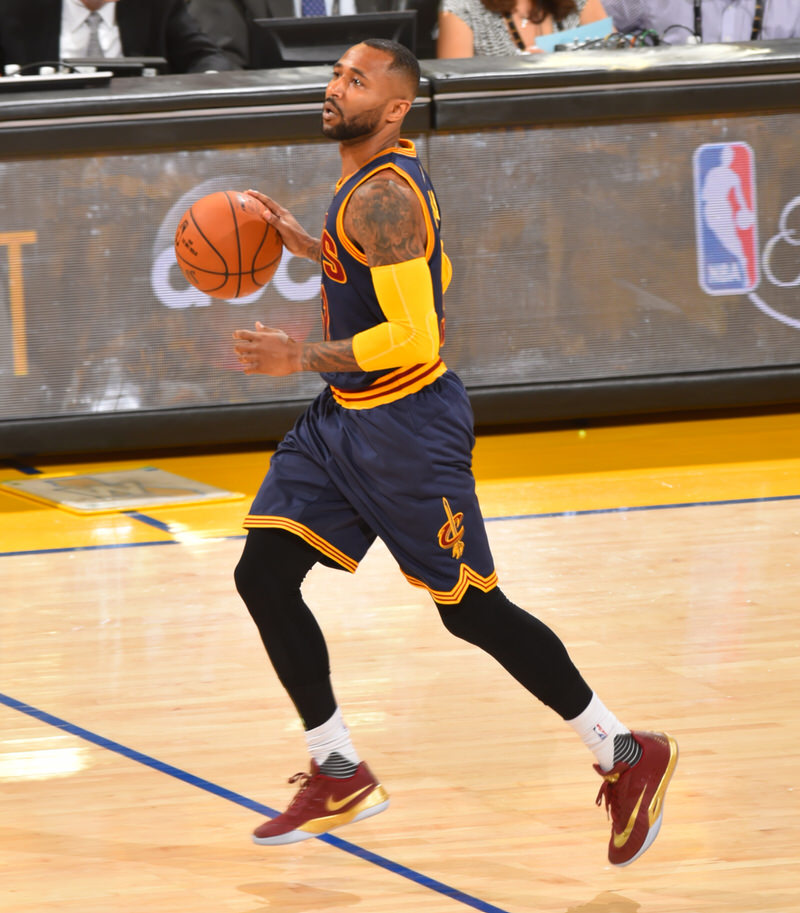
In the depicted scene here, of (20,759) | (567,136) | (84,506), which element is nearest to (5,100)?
(84,506)

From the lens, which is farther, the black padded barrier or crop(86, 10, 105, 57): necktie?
crop(86, 10, 105, 57): necktie

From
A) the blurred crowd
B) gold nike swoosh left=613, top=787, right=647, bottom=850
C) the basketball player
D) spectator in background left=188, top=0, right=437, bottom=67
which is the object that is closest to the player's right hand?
the basketball player

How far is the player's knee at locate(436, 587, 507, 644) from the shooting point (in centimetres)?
308

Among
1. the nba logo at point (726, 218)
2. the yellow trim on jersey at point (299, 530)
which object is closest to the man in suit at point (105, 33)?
the nba logo at point (726, 218)

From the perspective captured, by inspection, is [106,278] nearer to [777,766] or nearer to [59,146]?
[59,146]

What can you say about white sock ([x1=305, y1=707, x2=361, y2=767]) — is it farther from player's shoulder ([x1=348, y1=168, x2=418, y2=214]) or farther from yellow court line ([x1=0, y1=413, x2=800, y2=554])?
yellow court line ([x1=0, y1=413, x2=800, y2=554])

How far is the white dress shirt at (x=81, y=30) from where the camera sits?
23.4 feet

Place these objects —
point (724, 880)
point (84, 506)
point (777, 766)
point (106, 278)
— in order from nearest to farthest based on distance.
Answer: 1. point (724, 880)
2. point (777, 766)
3. point (84, 506)
4. point (106, 278)

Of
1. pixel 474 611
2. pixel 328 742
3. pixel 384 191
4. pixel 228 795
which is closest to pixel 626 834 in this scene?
pixel 474 611

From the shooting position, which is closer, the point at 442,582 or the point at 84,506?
the point at 442,582

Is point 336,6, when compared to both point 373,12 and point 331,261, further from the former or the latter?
point 331,261

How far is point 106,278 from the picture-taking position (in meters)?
6.56

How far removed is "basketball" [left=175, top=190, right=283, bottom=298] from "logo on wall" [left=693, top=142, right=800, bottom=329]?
3859 mm

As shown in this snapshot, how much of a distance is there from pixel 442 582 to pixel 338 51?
14.3 feet
